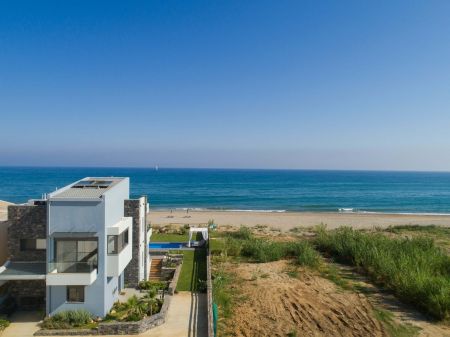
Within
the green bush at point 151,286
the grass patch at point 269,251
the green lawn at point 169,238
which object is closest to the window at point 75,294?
the green bush at point 151,286

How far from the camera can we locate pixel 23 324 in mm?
13555

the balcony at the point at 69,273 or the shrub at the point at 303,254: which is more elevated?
the balcony at the point at 69,273

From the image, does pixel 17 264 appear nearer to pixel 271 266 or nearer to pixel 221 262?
pixel 221 262

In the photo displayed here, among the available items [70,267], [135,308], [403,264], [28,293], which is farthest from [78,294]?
[403,264]

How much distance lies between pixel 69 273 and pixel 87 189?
12.0ft

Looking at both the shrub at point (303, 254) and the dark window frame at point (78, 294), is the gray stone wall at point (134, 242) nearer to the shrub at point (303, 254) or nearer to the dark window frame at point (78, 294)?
the dark window frame at point (78, 294)

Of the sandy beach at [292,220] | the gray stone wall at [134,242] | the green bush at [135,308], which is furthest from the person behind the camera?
the sandy beach at [292,220]

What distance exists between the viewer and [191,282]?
1894 cm

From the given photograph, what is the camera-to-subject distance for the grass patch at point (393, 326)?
1373 centimetres

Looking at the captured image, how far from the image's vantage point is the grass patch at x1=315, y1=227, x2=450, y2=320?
51.1 feet

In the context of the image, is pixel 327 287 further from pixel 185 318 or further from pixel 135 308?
pixel 135 308

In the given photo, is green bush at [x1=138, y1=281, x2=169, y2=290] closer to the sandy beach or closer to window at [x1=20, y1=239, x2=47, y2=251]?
window at [x1=20, y1=239, x2=47, y2=251]

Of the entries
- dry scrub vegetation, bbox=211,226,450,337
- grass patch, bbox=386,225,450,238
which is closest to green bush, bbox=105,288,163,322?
dry scrub vegetation, bbox=211,226,450,337

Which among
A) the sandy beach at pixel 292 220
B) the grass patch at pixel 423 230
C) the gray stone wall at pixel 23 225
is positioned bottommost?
the sandy beach at pixel 292 220
